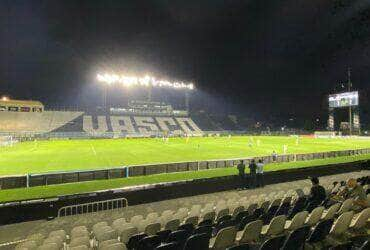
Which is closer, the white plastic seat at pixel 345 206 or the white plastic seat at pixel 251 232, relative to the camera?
the white plastic seat at pixel 251 232

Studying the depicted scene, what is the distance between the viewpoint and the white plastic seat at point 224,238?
18.0ft

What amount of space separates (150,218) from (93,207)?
5368 millimetres

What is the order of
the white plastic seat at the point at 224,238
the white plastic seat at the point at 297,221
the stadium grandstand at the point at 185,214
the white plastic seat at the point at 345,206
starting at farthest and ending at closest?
the white plastic seat at the point at 345,206
the white plastic seat at the point at 297,221
the stadium grandstand at the point at 185,214
the white plastic seat at the point at 224,238

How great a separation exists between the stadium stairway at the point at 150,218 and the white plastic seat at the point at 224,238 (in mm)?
23

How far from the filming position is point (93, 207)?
13.1 m

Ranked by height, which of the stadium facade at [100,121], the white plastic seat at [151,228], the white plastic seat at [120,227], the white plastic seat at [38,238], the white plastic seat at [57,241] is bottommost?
the white plastic seat at [38,238]

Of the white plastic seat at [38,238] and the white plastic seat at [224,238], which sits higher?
the white plastic seat at [224,238]

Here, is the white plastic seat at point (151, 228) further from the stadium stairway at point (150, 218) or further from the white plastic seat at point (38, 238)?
the white plastic seat at point (38, 238)

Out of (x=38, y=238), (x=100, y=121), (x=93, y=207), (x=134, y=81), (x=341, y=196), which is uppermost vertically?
(x=134, y=81)

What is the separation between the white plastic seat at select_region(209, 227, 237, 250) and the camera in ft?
18.0

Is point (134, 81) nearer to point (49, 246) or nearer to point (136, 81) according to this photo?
point (136, 81)

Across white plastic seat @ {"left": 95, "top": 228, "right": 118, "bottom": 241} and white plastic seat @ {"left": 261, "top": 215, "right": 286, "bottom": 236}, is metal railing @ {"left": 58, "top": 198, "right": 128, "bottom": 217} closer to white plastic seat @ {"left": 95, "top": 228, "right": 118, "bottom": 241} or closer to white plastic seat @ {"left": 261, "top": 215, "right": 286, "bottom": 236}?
white plastic seat @ {"left": 95, "top": 228, "right": 118, "bottom": 241}

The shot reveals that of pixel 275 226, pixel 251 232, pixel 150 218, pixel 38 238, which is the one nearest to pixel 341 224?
pixel 275 226

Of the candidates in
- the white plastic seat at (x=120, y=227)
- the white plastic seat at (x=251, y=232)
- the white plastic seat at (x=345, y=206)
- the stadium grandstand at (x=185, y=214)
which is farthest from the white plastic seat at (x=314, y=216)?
the white plastic seat at (x=120, y=227)
